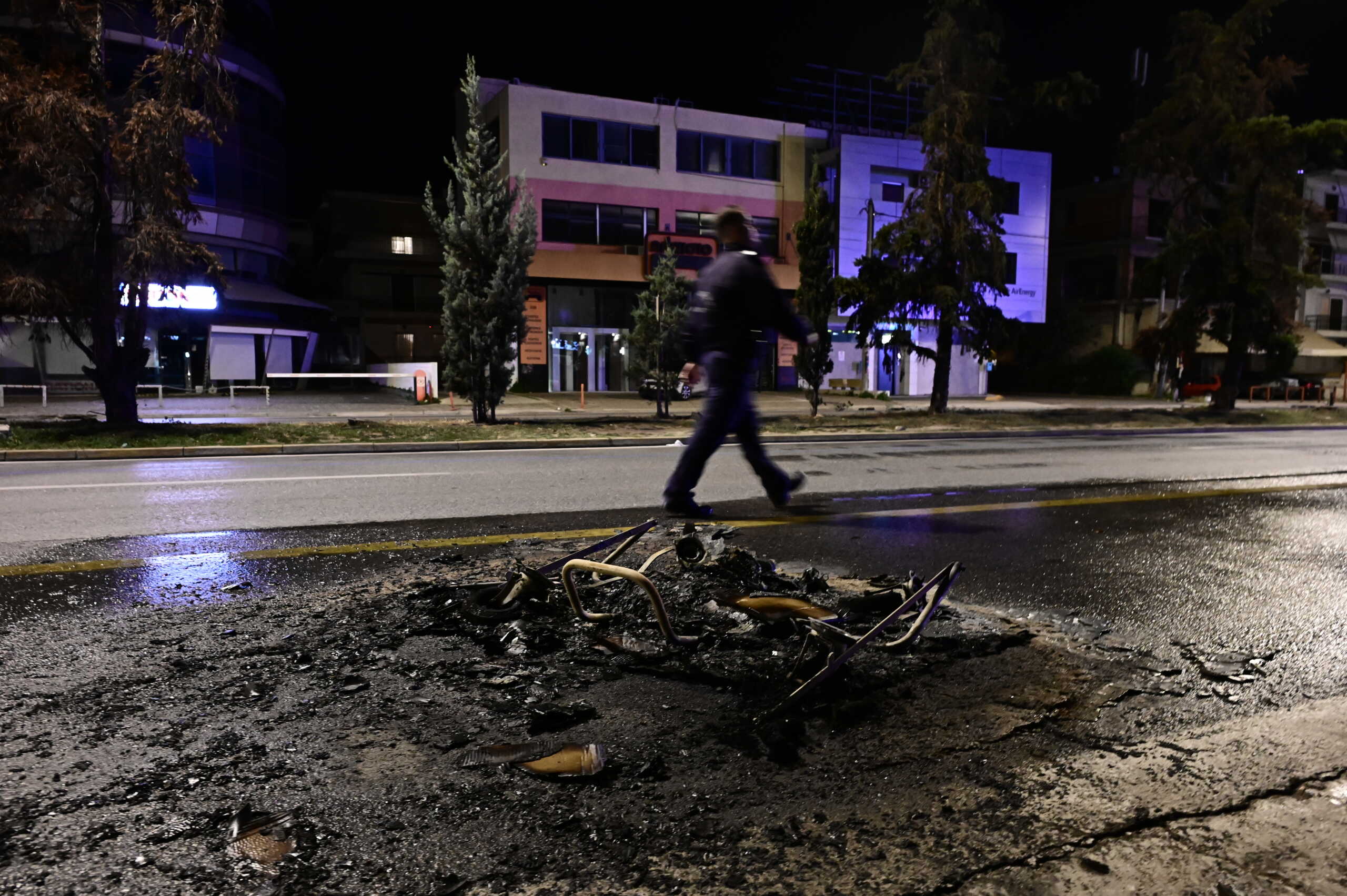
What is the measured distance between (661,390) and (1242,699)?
19718mm

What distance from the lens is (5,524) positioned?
23.2ft

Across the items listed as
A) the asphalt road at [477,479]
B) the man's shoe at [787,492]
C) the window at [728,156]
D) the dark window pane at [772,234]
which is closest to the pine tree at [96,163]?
the asphalt road at [477,479]

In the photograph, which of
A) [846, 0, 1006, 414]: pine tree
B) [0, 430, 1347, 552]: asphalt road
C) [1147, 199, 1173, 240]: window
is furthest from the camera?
[1147, 199, 1173, 240]: window

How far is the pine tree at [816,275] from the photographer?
21344 millimetres

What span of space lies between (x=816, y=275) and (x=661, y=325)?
412 cm

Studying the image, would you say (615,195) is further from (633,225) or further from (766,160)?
(766,160)

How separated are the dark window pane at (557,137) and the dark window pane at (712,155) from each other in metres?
6.46

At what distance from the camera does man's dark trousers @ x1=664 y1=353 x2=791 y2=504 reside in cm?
530

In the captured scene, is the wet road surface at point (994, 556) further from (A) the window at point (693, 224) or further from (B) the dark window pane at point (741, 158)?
(B) the dark window pane at point (741, 158)

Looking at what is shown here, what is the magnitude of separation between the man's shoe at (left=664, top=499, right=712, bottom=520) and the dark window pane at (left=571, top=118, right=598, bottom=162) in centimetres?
3439

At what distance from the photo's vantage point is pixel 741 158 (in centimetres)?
4047

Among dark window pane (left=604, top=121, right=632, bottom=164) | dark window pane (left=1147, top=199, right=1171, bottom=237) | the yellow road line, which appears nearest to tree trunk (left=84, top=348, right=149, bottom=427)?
the yellow road line

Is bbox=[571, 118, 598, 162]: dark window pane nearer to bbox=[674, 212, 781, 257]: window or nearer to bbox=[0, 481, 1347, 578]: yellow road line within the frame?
bbox=[674, 212, 781, 257]: window

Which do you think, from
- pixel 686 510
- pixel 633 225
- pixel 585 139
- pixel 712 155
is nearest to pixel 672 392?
pixel 633 225
